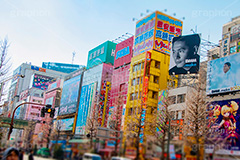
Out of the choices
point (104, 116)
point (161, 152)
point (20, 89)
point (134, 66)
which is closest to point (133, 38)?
point (134, 66)

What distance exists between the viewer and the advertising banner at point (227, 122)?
135 ft

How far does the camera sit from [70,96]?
291 ft

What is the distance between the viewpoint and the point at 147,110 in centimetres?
5666

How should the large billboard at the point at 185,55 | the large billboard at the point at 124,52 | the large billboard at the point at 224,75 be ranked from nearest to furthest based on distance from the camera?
the large billboard at the point at 224,75
the large billboard at the point at 185,55
the large billboard at the point at 124,52

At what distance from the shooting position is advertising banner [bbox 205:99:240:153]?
4106cm

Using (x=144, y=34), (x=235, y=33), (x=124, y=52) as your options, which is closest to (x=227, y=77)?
(x=144, y=34)

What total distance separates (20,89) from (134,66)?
10571 cm

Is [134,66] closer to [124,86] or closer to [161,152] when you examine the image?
[124,86]

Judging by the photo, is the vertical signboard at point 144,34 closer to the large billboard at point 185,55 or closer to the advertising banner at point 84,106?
the large billboard at point 185,55

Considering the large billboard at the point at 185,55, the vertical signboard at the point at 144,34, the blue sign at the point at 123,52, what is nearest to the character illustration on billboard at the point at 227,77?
the large billboard at the point at 185,55

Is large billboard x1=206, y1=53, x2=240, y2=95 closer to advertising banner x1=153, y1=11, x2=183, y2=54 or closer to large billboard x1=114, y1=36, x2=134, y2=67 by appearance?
advertising banner x1=153, y1=11, x2=183, y2=54

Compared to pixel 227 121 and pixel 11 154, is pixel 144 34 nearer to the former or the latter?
pixel 227 121

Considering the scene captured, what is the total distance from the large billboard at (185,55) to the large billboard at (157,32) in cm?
655

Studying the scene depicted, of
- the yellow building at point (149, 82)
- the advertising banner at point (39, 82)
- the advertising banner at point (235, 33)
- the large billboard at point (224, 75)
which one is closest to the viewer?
the large billboard at point (224, 75)
